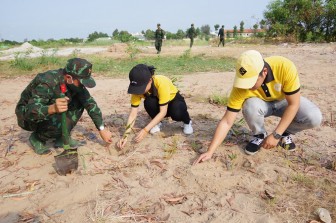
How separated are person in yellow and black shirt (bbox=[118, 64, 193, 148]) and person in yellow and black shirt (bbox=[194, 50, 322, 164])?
687mm

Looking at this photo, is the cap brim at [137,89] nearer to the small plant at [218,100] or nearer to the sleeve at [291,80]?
the sleeve at [291,80]

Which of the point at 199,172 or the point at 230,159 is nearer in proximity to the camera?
the point at 199,172

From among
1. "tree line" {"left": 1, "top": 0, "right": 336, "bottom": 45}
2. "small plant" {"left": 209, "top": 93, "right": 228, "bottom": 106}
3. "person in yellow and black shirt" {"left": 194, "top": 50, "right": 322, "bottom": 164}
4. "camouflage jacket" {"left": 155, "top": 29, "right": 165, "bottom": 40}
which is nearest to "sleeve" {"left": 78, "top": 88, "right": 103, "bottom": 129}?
"person in yellow and black shirt" {"left": 194, "top": 50, "right": 322, "bottom": 164}

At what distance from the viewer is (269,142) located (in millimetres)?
2531

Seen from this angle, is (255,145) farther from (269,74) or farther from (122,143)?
(122,143)

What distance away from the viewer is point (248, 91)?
254 centimetres

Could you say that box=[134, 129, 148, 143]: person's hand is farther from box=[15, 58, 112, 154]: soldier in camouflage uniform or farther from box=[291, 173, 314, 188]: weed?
box=[291, 173, 314, 188]: weed

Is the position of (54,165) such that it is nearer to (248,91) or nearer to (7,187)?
(7,187)

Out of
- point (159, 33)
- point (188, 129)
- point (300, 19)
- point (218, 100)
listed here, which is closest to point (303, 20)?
point (300, 19)

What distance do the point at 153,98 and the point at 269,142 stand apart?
125 centimetres

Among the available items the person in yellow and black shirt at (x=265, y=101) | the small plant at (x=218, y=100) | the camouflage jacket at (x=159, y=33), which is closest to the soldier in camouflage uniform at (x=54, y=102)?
the person in yellow and black shirt at (x=265, y=101)

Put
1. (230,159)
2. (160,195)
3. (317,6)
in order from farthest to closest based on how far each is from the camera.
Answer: (317,6) → (230,159) → (160,195)

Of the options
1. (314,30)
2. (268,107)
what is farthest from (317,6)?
(268,107)

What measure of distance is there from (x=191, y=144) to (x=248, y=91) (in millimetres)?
778
